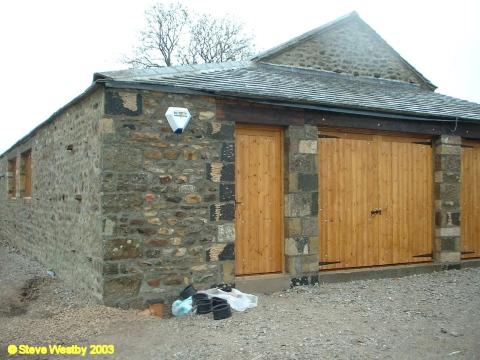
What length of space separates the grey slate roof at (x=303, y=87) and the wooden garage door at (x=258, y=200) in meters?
0.63

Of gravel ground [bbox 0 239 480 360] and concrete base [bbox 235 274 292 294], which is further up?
concrete base [bbox 235 274 292 294]

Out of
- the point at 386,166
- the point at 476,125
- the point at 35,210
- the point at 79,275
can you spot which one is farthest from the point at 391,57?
the point at 35,210

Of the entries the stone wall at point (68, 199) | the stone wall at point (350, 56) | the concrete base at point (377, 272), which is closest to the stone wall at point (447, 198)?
the concrete base at point (377, 272)

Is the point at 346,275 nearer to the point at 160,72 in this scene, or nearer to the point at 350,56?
the point at 160,72

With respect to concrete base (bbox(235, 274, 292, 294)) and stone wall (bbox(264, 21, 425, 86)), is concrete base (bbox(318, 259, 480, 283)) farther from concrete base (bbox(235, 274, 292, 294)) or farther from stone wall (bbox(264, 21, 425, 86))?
stone wall (bbox(264, 21, 425, 86))

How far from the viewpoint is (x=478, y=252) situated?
885 cm

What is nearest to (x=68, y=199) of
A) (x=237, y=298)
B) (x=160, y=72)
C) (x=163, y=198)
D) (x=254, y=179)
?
(x=163, y=198)

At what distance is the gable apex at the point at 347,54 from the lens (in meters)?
9.45

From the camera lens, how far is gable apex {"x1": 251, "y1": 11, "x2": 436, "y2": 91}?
9.45 meters

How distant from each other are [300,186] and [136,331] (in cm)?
327

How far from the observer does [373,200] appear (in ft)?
25.6

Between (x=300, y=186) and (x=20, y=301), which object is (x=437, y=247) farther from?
(x=20, y=301)

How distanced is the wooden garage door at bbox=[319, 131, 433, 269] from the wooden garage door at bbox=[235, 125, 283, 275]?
79cm

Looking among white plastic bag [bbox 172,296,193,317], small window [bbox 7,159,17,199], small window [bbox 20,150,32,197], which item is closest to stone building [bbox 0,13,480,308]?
white plastic bag [bbox 172,296,193,317]
